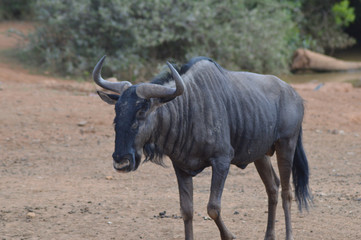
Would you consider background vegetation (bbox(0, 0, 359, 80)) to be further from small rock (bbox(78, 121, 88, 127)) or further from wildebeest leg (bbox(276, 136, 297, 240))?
wildebeest leg (bbox(276, 136, 297, 240))

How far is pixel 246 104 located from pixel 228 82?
0.79 ft

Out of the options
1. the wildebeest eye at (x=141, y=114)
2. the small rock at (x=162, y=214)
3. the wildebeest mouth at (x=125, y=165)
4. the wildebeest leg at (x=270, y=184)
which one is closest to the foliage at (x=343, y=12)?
the wildebeest leg at (x=270, y=184)

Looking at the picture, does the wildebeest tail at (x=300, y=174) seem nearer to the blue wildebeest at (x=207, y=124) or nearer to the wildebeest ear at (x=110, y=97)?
the blue wildebeest at (x=207, y=124)

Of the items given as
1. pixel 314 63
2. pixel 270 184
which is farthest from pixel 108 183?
pixel 314 63

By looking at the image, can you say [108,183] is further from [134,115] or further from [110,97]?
[134,115]

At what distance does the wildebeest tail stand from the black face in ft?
6.51

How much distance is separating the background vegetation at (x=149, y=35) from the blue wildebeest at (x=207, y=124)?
909 centimetres

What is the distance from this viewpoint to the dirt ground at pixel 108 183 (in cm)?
529

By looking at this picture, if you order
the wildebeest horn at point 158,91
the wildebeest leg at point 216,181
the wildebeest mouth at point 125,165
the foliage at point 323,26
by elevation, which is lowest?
the foliage at point 323,26

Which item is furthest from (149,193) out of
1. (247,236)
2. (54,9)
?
(54,9)

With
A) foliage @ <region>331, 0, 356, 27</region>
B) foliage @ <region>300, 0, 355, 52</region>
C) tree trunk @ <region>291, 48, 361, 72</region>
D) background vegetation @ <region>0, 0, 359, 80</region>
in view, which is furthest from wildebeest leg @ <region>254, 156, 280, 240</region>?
foliage @ <region>300, 0, 355, 52</region>

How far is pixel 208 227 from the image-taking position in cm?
535

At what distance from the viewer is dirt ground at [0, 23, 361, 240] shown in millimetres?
5285

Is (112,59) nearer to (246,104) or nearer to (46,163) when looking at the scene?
(46,163)
